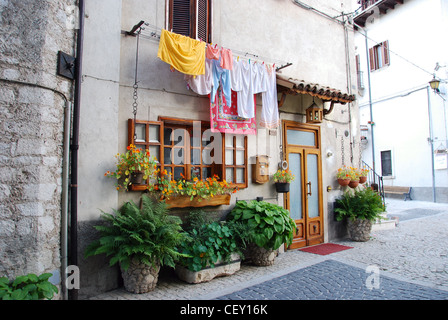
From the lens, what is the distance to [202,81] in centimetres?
533

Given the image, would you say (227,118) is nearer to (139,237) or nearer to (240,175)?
(240,175)

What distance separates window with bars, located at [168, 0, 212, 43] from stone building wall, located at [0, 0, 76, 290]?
2096 millimetres

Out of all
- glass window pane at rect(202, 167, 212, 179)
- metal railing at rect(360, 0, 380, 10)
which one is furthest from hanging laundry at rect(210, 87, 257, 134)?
metal railing at rect(360, 0, 380, 10)

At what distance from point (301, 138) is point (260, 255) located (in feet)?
9.87

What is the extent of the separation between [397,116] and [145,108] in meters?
14.5

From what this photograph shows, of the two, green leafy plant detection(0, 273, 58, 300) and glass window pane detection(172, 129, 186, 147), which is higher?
glass window pane detection(172, 129, 186, 147)

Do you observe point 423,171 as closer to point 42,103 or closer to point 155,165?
point 155,165

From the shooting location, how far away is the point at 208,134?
575cm

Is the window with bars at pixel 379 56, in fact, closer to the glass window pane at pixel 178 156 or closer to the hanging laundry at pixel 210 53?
the hanging laundry at pixel 210 53

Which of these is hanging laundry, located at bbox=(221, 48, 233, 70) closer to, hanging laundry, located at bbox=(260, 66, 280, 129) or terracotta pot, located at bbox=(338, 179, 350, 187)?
hanging laundry, located at bbox=(260, 66, 280, 129)

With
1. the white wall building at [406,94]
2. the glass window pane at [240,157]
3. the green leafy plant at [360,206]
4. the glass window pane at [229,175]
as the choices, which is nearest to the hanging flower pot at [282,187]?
the glass window pane at [240,157]

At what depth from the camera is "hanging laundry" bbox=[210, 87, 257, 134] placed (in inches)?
217

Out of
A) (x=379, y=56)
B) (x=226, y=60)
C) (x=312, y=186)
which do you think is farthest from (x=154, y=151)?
(x=379, y=56)

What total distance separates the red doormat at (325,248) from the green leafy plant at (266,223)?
1.44 m
